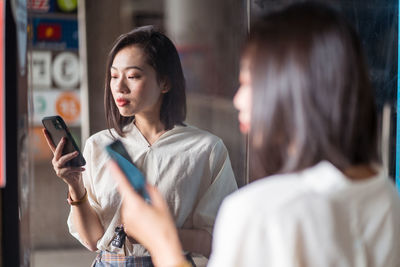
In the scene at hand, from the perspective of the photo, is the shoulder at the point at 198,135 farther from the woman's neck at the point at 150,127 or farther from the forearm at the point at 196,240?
the forearm at the point at 196,240

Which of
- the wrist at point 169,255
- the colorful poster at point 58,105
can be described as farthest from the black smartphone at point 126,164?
the wrist at point 169,255

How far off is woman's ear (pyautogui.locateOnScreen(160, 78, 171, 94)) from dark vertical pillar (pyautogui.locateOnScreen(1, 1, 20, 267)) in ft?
1.37

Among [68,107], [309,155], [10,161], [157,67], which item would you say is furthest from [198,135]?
[309,155]

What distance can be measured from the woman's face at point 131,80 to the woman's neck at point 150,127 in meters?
0.04

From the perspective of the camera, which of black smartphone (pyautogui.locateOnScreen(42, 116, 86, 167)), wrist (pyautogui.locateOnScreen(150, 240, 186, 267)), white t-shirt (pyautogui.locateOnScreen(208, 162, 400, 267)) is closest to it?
white t-shirt (pyautogui.locateOnScreen(208, 162, 400, 267))

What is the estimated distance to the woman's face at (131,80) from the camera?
1.49m

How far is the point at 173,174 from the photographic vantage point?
1550mm

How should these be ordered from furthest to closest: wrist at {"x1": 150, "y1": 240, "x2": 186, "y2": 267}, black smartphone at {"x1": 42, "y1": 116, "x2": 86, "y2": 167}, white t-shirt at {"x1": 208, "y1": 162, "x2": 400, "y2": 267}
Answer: black smartphone at {"x1": 42, "y1": 116, "x2": 86, "y2": 167} → wrist at {"x1": 150, "y1": 240, "x2": 186, "y2": 267} → white t-shirt at {"x1": 208, "y1": 162, "x2": 400, "y2": 267}

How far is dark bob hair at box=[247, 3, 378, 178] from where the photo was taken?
880 millimetres

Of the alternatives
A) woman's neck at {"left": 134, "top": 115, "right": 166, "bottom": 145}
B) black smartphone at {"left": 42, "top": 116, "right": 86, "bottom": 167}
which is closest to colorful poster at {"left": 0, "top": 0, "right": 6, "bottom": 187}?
black smartphone at {"left": 42, "top": 116, "right": 86, "bottom": 167}

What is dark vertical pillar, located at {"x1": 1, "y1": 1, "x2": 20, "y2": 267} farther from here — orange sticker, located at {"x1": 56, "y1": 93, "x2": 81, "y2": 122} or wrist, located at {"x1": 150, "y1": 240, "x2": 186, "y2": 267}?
wrist, located at {"x1": 150, "y1": 240, "x2": 186, "y2": 267}

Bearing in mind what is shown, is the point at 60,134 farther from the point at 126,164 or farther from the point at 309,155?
the point at 309,155

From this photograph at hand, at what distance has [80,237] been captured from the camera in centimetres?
152

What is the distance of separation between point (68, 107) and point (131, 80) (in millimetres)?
213
